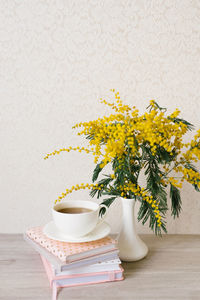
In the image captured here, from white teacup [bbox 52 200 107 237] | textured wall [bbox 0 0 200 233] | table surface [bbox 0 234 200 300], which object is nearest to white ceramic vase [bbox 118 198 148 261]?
table surface [bbox 0 234 200 300]

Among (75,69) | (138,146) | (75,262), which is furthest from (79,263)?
(75,69)

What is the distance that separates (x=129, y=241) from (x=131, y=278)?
126 mm

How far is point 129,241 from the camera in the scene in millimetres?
939

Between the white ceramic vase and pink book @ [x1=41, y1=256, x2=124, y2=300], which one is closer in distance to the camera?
pink book @ [x1=41, y1=256, x2=124, y2=300]

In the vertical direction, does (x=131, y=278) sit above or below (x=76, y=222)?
below

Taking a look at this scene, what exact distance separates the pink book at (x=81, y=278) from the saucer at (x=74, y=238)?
0.24 feet

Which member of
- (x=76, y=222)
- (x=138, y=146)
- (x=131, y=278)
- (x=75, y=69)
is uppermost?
(x=75, y=69)

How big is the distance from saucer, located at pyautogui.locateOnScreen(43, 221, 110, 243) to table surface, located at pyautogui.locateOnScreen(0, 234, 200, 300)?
0.11m

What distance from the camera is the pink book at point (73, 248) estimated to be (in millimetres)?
777

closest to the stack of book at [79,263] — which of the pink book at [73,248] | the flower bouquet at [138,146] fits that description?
the pink book at [73,248]

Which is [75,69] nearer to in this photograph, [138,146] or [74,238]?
[138,146]

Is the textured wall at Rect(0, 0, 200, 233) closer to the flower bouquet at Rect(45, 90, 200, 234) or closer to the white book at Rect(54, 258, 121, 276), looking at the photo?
the flower bouquet at Rect(45, 90, 200, 234)

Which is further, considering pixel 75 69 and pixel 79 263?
pixel 75 69

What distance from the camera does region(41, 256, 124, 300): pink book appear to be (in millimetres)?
Answer: 776
